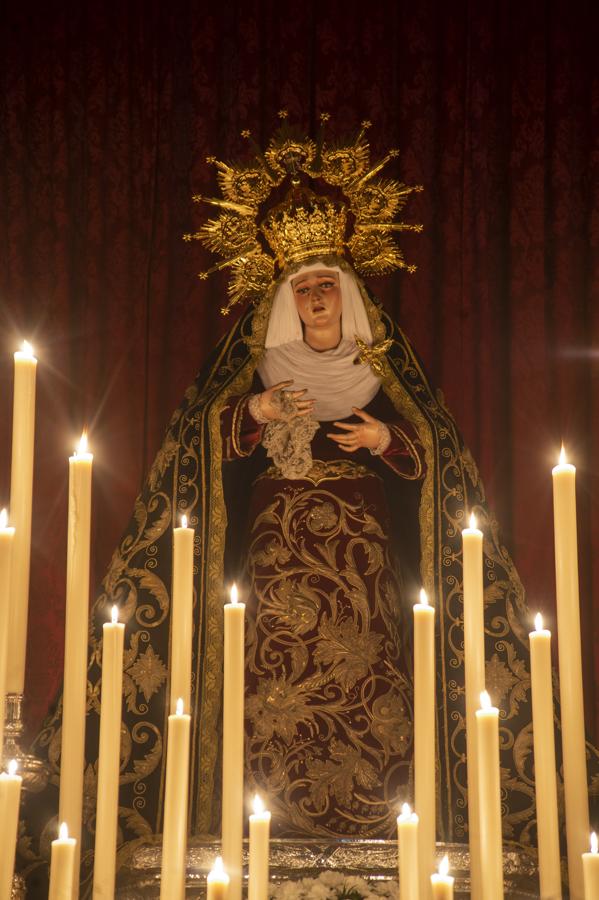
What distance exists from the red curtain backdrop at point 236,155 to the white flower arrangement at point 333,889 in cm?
142

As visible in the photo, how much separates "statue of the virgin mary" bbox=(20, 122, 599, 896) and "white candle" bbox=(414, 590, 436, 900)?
2.63ft

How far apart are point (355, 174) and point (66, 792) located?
1652 millimetres

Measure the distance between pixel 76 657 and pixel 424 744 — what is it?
0.42 meters

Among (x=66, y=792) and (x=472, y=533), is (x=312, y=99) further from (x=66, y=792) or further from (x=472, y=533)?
(x=66, y=792)

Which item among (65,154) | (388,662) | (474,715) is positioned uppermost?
(65,154)

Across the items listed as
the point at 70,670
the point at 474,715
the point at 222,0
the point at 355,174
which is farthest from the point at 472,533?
the point at 222,0

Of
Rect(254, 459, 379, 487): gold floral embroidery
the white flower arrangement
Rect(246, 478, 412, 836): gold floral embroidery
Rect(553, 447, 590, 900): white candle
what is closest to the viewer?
Rect(553, 447, 590, 900): white candle

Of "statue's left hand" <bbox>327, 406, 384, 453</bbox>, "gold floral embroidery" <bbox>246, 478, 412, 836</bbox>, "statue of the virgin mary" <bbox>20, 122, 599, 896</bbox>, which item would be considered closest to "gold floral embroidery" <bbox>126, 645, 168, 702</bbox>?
"statue of the virgin mary" <bbox>20, 122, 599, 896</bbox>

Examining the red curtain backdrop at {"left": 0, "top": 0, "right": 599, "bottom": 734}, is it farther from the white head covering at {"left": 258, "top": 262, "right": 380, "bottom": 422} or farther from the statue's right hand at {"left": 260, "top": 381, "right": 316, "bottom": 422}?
the statue's right hand at {"left": 260, "top": 381, "right": 316, "bottom": 422}

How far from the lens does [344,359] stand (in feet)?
8.98

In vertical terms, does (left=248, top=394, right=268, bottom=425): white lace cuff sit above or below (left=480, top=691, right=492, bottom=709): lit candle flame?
above

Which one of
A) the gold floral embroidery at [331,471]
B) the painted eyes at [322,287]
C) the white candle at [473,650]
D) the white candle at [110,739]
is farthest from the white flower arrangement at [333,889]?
the painted eyes at [322,287]

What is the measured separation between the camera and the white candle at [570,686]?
152cm

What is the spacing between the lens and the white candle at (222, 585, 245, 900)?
1.40 metres
